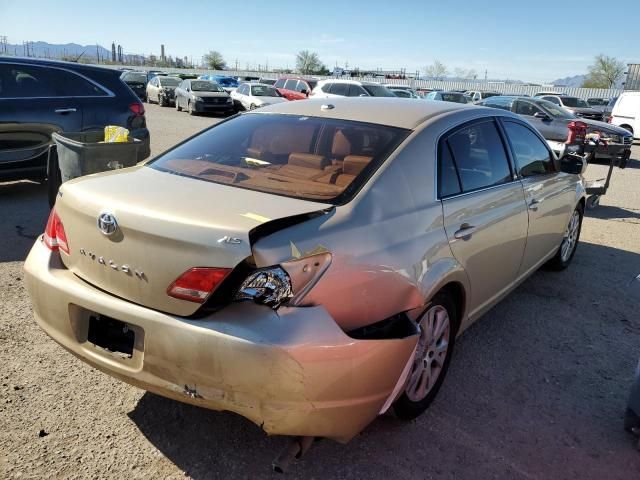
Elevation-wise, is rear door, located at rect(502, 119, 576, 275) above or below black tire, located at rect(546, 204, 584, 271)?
above

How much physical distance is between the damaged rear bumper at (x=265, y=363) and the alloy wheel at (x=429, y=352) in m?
0.43

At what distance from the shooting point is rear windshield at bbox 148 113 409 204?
8.61 ft

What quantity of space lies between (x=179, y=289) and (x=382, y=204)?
100cm

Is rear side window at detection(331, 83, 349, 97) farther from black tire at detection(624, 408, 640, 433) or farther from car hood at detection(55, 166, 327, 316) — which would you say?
black tire at detection(624, 408, 640, 433)

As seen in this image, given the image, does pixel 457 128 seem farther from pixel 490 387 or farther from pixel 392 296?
pixel 490 387

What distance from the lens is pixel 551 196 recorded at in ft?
14.2

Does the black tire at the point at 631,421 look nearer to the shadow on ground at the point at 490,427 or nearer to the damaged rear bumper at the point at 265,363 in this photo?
the shadow on ground at the point at 490,427

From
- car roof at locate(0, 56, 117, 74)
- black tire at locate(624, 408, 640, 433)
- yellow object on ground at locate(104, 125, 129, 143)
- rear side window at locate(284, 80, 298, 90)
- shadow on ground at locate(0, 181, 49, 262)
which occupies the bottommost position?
shadow on ground at locate(0, 181, 49, 262)

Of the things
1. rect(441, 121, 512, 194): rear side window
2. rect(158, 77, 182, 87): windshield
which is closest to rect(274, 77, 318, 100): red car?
rect(158, 77, 182, 87): windshield

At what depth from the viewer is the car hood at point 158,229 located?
2.05m

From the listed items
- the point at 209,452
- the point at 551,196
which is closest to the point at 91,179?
the point at 209,452

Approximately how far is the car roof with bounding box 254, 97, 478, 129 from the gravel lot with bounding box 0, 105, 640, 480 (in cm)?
162

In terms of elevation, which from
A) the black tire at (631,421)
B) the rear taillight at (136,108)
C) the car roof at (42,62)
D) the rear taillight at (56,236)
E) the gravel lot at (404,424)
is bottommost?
the gravel lot at (404,424)

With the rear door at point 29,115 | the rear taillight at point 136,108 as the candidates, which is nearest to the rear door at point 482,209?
the rear taillight at point 136,108
